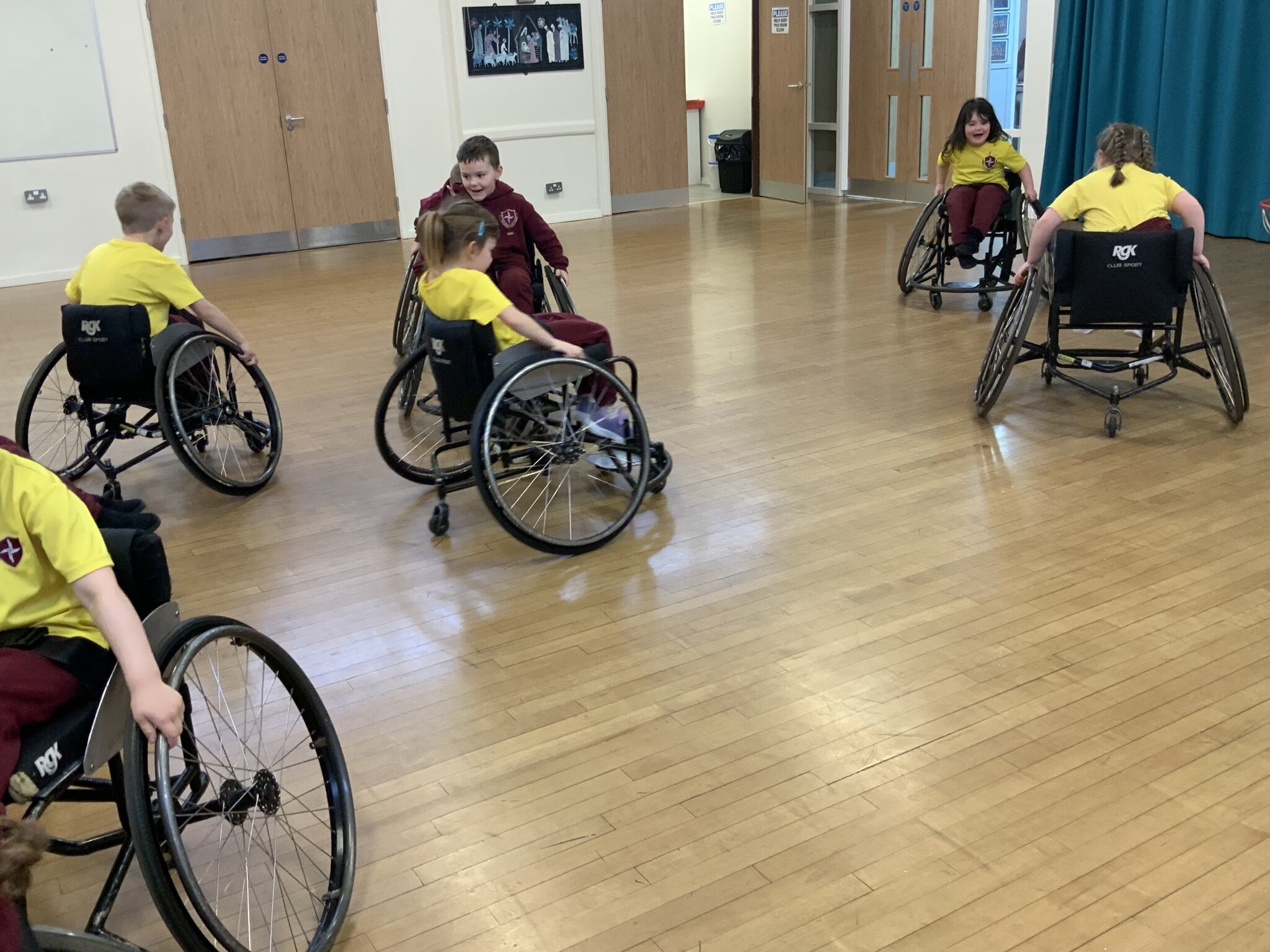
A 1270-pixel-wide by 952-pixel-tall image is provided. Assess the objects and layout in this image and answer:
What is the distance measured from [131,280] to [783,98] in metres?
7.74

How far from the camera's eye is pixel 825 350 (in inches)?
207

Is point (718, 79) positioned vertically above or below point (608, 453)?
above

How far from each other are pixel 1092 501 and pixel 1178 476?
376 millimetres

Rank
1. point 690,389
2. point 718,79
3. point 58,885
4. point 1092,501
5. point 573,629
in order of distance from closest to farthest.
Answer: point 58,885 → point 573,629 → point 1092,501 → point 690,389 → point 718,79

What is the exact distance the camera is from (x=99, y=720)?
1596 mm

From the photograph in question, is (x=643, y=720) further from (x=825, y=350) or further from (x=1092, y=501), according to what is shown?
(x=825, y=350)

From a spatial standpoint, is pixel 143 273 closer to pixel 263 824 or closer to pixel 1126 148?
pixel 263 824

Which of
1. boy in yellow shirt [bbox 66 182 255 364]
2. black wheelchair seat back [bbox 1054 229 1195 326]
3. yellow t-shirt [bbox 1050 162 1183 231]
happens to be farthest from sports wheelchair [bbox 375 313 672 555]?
yellow t-shirt [bbox 1050 162 1183 231]

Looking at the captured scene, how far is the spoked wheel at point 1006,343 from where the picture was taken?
4027 millimetres

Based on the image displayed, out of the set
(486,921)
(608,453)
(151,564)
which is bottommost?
(486,921)

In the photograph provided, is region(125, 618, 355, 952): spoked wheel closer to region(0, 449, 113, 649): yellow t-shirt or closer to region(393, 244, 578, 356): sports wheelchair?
region(0, 449, 113, 649): yellow t-shirt

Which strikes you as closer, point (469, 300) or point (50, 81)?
point (469, 300)

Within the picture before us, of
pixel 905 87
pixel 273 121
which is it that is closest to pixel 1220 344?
pixel 905 87

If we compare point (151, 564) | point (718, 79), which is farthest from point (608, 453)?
point (718, 79)
